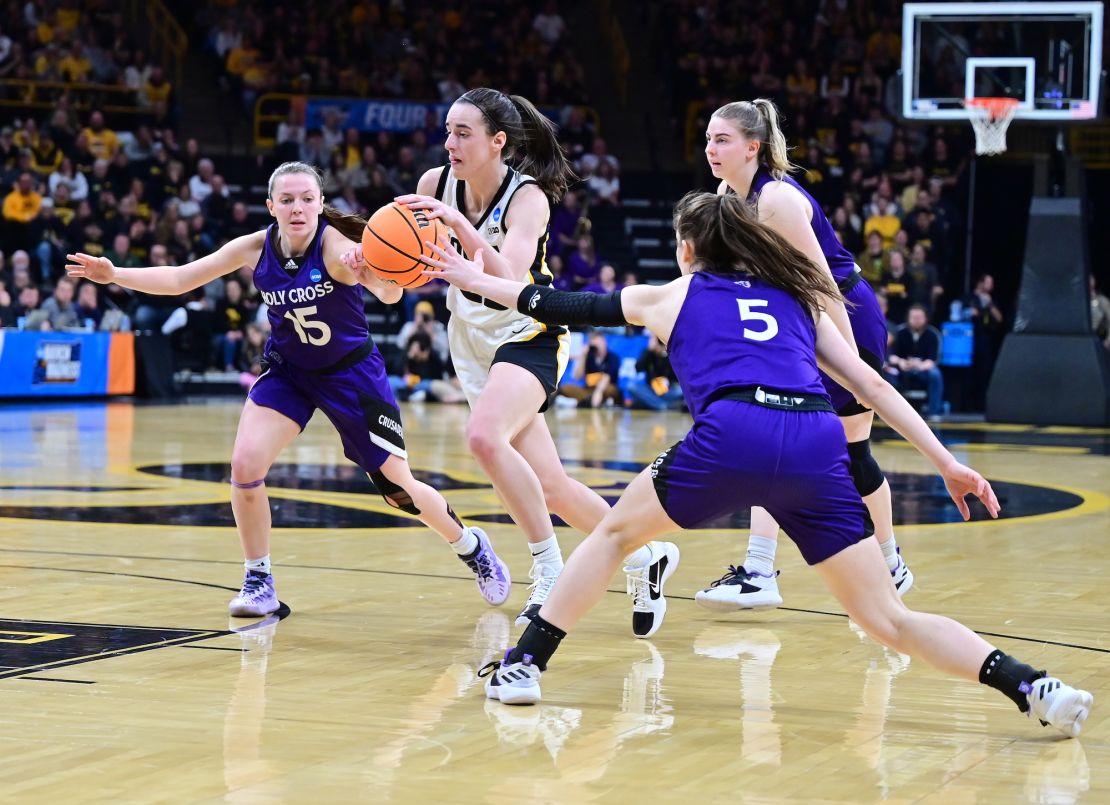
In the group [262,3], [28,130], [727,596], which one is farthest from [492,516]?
[262,3]

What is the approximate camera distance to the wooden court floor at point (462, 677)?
157 inches

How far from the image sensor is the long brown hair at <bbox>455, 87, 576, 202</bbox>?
246 inches

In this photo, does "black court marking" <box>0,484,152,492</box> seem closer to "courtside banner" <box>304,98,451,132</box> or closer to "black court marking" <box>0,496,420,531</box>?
"black court marking" <box>0,496,420,531</box>

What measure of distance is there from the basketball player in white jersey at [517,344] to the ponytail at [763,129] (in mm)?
719

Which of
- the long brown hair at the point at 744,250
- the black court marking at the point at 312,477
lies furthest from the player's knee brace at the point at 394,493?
the black court marking at the point at 312,477

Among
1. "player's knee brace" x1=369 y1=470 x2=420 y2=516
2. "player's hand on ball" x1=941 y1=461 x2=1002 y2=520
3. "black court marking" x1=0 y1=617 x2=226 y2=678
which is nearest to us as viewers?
"player's hand on ball" x1=941 y1=461 x2=1002 y2=520

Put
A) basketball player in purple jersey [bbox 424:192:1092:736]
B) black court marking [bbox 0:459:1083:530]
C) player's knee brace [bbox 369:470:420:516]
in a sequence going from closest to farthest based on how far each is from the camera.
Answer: basketball player in purple jersey [bbox 424:192:1092:736] → player's knee brace [bbox 369:470:420:516] → black court marking [bbox 0:459:1083:530]

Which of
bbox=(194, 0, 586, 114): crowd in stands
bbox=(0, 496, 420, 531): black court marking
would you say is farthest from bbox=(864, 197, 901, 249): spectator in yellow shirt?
bbox=(0, 496, 420, 531): black court marking

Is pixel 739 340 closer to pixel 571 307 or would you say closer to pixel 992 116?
pixel 571 307

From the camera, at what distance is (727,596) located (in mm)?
6484

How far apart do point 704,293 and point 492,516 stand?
4.92 metres

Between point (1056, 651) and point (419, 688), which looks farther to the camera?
point (1056, 651)

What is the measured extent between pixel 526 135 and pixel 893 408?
7.38 ft

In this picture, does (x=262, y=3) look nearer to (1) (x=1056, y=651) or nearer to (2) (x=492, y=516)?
(2) (x=492, y=516)
